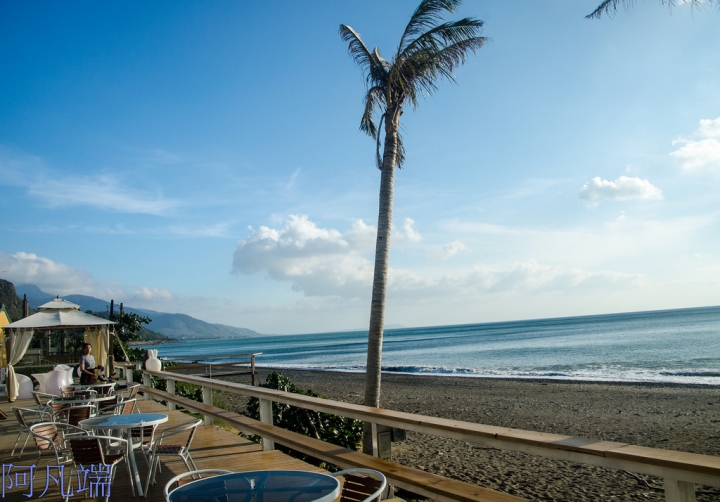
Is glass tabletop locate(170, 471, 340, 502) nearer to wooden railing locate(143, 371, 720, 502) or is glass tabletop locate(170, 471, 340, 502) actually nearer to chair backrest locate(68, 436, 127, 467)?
wooden railing locate(143, 371, 720, 502)

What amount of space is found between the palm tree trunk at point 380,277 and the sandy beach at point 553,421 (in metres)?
1.67

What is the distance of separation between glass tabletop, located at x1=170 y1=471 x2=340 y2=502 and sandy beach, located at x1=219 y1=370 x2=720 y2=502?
17.6 feet

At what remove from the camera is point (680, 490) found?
2.29 metres

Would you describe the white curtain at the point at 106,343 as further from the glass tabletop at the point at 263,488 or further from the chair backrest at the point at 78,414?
the glass tabletop at the point at 263,488

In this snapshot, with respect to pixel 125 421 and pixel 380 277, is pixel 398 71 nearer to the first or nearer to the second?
pixel 380 277

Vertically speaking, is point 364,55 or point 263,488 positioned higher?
point 364,55

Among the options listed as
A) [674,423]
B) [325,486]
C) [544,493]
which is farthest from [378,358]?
[674,423]

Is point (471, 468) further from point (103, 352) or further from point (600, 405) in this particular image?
point (103, 352)

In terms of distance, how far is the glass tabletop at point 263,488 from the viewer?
2.43 m

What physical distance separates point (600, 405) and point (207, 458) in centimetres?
1347

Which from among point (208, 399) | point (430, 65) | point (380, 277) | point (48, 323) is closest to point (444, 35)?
point (430, 65)

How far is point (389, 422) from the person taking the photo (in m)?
3.90

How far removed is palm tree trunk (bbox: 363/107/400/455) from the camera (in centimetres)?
799

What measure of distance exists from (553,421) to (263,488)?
12.1m
